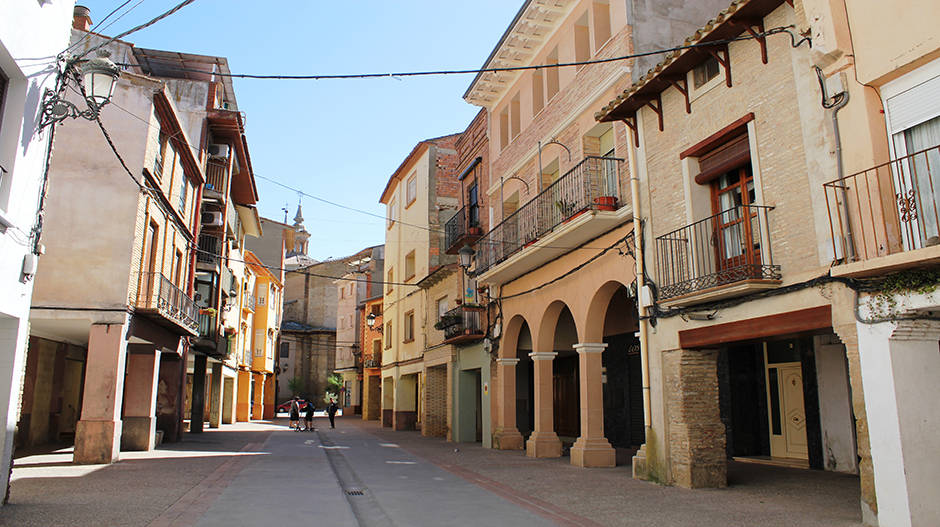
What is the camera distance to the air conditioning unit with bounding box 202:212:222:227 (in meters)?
23.4

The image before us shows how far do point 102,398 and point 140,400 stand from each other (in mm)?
3005

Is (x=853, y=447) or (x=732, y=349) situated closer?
(x=853, y=447)

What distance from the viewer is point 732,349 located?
15.6m

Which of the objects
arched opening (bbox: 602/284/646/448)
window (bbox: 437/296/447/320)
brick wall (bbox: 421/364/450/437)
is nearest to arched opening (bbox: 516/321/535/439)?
arched opening (bbox: 602/284/646/448)

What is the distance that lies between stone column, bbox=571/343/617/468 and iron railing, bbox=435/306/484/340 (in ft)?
21.1

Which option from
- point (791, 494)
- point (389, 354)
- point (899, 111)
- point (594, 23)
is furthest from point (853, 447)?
point (389, 354)

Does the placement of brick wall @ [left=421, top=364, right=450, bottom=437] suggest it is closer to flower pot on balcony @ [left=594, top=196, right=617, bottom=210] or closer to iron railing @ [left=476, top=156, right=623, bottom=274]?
iron railing @ [left=476, top=156, right=623, bottom=274]

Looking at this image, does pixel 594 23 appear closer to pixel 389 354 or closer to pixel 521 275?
pixel 521 275

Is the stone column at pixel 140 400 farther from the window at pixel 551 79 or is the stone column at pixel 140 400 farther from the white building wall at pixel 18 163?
the window at pixel 551 79

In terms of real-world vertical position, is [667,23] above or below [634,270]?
Answer: above

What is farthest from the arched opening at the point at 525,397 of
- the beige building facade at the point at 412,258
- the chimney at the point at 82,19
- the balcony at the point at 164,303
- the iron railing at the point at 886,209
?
the chimney at the point at 82,19

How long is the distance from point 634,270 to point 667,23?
16.9ft

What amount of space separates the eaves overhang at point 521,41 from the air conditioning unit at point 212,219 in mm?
10133

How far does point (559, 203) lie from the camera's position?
46.1 feet
